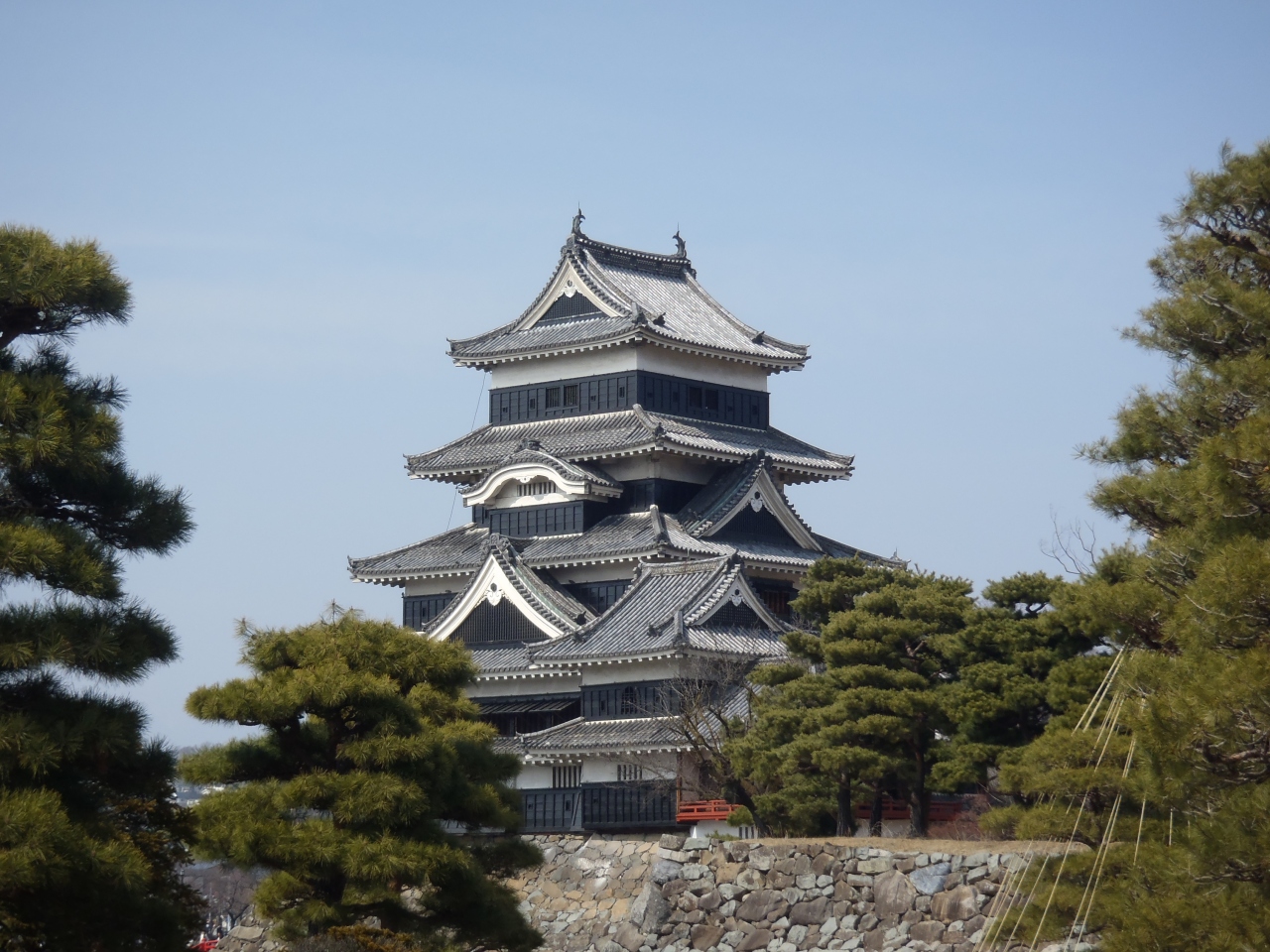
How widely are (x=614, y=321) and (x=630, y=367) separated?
1.19 metres

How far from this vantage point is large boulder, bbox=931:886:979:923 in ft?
83.5

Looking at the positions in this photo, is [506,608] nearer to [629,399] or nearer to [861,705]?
[629,399]

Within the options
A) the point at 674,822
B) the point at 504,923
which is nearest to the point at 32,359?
the point at 504,923

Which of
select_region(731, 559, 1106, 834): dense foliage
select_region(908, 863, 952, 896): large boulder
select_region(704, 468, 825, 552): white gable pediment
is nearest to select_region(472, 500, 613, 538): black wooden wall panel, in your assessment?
select_region(704, 468, 825, 552): white gable pediment

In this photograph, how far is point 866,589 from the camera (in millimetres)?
30172

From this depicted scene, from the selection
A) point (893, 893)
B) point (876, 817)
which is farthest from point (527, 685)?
point (893, 893)

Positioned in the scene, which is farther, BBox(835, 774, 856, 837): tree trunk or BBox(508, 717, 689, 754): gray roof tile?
BBox(508, 717, 689, 754): gray roof tile

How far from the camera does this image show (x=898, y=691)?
90.7ft

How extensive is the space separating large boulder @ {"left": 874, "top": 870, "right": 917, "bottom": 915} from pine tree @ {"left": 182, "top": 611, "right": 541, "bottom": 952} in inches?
267

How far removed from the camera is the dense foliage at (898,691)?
1046 inches

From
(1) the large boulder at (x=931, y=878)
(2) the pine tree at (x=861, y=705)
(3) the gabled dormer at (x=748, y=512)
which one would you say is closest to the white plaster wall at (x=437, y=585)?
(3) the gabled dormer at (x=748, y=512)

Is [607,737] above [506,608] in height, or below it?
below

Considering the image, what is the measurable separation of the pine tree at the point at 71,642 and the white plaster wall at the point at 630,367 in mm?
26681

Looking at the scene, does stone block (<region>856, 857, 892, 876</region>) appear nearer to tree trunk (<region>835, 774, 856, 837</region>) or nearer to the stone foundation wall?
the stone foundation wall
